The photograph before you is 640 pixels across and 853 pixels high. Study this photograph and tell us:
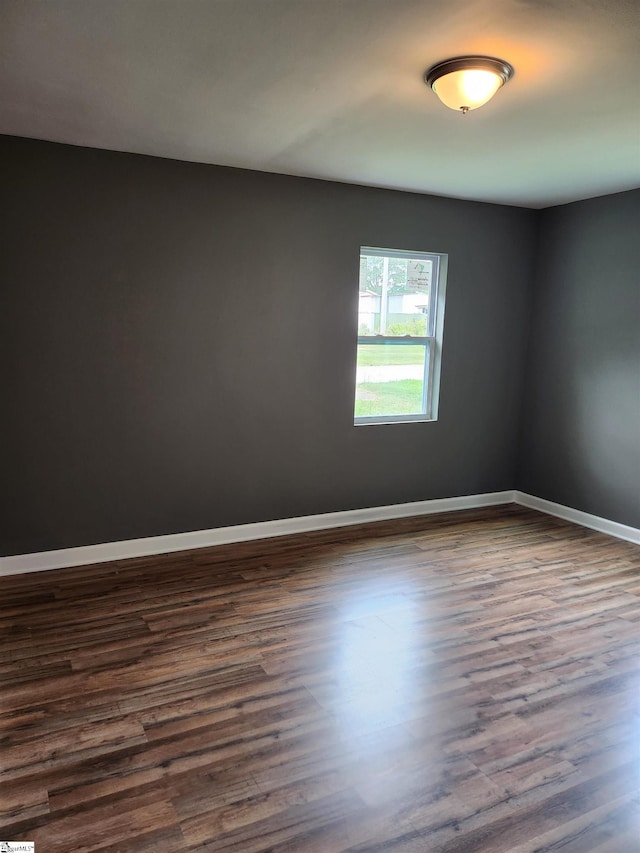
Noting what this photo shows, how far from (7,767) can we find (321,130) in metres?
3.04

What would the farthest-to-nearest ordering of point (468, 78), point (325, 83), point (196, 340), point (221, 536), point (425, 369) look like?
point (425, 369), point (221, 536), point (196, 340), point (325, 83), point (468, 78)

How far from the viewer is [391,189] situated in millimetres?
4496

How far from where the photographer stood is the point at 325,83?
98.1 inches

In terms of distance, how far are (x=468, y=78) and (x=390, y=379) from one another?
277 cm

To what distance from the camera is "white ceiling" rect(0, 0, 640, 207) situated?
6.41ft

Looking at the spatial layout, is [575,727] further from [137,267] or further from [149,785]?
[137,267]

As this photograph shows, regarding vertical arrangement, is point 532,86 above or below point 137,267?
above

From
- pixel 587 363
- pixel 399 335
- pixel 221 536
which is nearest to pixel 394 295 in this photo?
pixel 399 335

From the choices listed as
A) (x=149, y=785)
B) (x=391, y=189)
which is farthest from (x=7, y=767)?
(x=391, y=189)

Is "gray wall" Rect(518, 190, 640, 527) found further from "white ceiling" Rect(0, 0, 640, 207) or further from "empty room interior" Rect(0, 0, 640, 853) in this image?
"white ceiling" Rect(0, 0, 640, 207)

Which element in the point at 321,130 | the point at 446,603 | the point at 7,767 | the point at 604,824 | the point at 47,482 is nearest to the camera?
the point at 604,824

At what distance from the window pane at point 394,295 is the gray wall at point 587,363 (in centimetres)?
108

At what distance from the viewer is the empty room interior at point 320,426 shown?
205 centimetres

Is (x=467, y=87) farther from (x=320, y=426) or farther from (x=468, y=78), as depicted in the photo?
(x=320, y=426)
